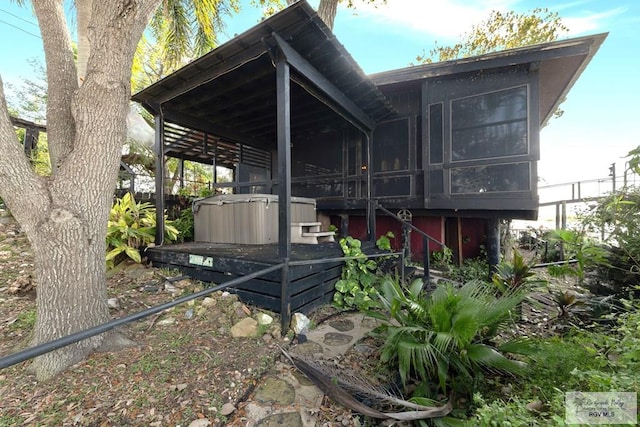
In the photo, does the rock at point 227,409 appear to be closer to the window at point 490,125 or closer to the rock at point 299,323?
the rock at point 299,323

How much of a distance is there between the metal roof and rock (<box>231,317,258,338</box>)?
8.79 feet

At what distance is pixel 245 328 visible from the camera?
91.3 inches

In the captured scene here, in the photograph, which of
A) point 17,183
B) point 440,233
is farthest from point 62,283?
point 440,233

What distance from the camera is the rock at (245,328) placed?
228cm

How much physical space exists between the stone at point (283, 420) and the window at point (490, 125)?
15.8 ft

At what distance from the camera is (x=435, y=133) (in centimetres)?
504

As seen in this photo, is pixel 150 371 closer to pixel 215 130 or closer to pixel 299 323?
pixel 299 323

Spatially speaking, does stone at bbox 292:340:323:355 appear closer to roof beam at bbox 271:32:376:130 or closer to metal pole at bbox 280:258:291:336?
metal pole at bbox 280:258:291:336

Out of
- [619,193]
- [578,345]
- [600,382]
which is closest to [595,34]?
[619,193]

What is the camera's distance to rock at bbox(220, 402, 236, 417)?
1.53 metres

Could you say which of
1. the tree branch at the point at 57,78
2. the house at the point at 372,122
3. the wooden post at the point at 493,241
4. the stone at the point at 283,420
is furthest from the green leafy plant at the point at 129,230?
the wooden post at the point at 493,241

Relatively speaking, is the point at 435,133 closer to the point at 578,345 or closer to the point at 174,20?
the point at 578,345

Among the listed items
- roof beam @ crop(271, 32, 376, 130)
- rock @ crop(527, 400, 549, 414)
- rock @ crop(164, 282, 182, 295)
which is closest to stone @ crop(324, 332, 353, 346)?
rock @ crop(527, 400, 549, 414)

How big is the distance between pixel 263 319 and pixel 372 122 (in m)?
3.97
